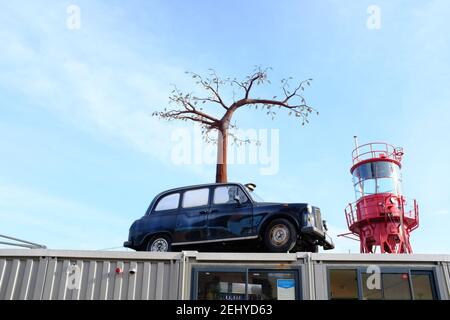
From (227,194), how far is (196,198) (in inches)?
31.6

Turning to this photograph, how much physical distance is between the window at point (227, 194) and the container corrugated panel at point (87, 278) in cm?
317

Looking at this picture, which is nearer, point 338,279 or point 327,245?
point 338,279

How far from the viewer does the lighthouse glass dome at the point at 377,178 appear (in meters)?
17.4

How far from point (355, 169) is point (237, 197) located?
406 inches

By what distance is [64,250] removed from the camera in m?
6.58

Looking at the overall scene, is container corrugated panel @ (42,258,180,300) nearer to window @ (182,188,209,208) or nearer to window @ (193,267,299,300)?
window @ (193,267,299,300)

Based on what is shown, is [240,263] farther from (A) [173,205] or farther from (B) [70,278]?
(A) [173,205]

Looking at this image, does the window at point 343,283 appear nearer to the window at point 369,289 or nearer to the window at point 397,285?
the window at point 369,289

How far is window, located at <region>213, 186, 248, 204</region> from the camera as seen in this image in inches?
373

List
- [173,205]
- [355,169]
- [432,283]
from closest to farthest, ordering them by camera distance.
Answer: [432,283] < [173,205] < [355,169]

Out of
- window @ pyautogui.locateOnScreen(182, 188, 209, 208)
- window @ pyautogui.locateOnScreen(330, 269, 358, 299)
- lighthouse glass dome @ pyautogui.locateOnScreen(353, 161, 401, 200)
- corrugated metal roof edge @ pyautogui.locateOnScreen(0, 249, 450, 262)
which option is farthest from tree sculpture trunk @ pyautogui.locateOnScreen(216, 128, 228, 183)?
window @ pyautogui.locateOnScreen(330, 269, 358, 299)

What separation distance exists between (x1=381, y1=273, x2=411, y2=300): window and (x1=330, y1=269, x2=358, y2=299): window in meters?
0.44

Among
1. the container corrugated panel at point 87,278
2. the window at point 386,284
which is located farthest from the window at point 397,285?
the container corrugated panel at point 87,278
